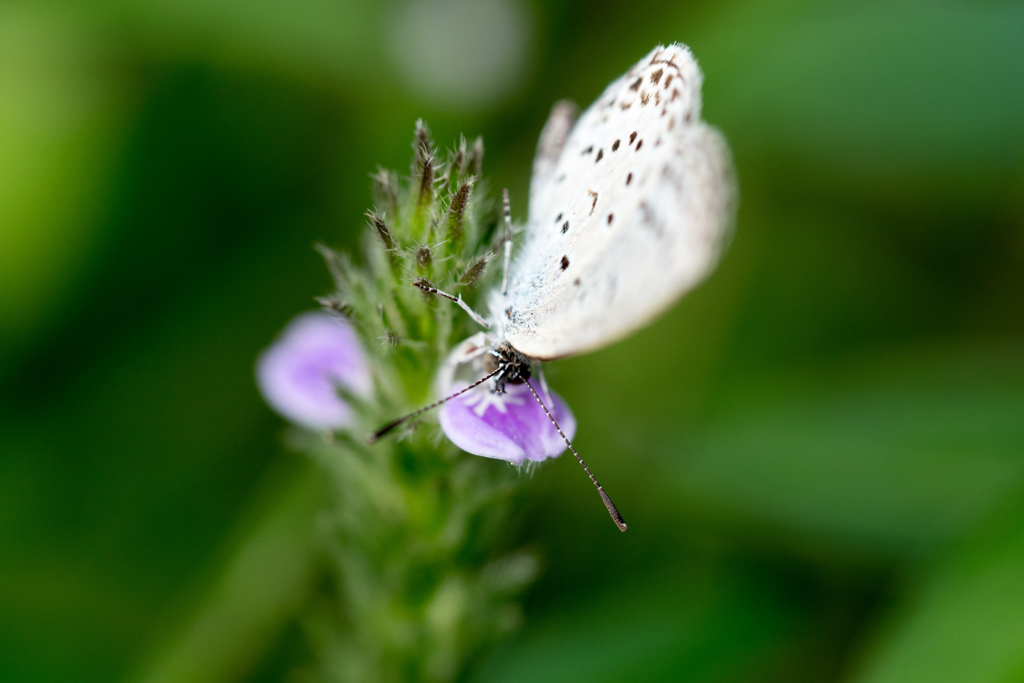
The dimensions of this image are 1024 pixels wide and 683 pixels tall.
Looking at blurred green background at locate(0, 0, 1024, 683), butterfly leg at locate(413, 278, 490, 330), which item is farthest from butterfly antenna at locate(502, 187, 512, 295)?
blurred green background at locate(0, 0, 1024, 683)

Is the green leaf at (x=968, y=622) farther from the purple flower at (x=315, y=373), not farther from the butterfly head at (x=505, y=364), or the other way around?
the purple flower at (x=315, y=373)

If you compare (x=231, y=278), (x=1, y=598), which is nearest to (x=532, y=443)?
(x=231, y=278)

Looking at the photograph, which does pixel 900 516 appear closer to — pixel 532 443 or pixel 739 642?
pixel 739 642

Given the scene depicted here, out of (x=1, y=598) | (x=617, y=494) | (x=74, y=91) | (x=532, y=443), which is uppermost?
(x=74, y=91)

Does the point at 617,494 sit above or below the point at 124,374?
below

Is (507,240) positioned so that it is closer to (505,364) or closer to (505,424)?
(505,364)

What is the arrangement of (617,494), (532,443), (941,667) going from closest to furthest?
(532,443)
(941,667)
(617,494)

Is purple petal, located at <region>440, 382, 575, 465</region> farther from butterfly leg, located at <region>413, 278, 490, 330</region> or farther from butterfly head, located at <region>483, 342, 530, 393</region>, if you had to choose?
butterfly leg, located at <region>413, 278, 490, 330</region>

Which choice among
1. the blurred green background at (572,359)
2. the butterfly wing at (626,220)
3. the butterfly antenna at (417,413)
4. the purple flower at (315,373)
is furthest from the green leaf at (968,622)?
the purple flower at (315,373)
